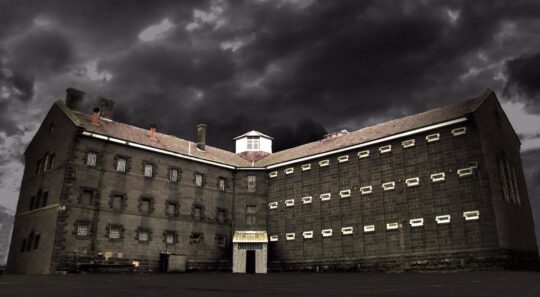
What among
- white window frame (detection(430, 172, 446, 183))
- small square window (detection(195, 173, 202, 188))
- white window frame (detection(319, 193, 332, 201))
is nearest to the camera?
white window frame (detection(430, 172, 446, 183))

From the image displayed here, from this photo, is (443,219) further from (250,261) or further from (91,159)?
(91,159)

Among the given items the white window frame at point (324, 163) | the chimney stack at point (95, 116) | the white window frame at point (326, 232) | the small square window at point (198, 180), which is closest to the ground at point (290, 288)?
the white window frame at point (326, 232)

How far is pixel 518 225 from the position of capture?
32.3 m

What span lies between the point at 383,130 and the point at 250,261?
18.5m

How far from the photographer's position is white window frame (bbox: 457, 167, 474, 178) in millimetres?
30734

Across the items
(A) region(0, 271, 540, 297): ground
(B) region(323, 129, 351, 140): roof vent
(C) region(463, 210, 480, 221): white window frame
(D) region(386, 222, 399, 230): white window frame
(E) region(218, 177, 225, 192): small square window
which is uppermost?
(B) region(323, 129, 351, 140): roof vent

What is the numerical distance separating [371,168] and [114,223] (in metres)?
22.4

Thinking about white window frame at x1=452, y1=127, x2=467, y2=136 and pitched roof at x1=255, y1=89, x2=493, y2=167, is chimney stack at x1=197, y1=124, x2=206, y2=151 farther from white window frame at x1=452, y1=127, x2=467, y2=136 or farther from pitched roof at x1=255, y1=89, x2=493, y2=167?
white window frame at x1=452, y1=127, x2=467, y2=136

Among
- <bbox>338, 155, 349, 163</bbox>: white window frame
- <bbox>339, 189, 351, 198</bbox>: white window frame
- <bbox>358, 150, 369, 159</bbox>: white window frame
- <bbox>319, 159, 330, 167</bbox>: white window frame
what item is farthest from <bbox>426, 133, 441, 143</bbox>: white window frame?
<bbox>319, 159, 330, 167</bbox>: white window frame

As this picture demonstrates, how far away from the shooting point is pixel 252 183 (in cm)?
4447

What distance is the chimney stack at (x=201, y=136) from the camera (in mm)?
45312

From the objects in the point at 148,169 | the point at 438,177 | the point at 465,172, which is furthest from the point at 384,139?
the point at 148,169

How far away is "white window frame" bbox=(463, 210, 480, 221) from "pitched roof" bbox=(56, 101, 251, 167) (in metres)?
22.8

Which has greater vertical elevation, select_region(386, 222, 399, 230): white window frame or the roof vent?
the roof vent
